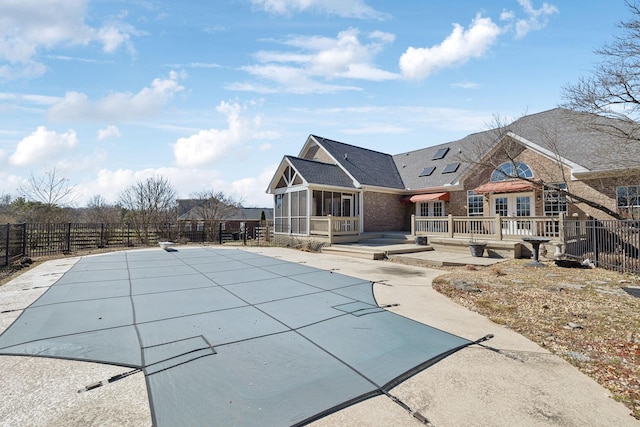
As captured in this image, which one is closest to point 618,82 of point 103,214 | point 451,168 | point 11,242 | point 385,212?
point 451,168

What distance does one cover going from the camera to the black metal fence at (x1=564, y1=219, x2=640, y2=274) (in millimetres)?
8359

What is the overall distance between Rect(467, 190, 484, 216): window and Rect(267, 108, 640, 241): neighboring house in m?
0.05

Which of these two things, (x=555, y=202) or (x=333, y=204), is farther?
(x=333, y=204)

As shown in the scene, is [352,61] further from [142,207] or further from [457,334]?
[142,207]

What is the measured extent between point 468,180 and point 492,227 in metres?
4.40

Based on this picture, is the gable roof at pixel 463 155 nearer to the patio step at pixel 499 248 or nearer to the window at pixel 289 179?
the window at pixel 289 179

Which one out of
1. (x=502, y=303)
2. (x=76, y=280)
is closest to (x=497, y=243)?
(x=502, y=303)

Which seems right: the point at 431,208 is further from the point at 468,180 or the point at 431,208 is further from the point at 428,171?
the point at 468,180

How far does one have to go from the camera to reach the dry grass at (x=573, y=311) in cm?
341

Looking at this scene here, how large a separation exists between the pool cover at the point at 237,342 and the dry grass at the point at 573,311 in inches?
57.2

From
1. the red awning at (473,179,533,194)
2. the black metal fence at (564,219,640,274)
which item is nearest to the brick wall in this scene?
the red awning at (473,179,533,194)

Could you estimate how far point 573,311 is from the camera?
17.4ft

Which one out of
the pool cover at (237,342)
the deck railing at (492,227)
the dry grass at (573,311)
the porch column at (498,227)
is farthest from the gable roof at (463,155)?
the pool cover at (237,342)

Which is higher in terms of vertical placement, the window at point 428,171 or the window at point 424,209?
the window at point 428,171
